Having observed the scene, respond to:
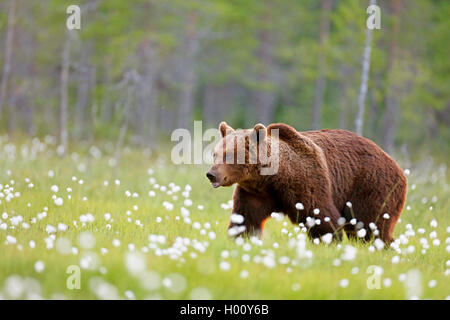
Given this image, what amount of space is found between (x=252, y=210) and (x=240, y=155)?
672mm

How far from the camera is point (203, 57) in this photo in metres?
29.1

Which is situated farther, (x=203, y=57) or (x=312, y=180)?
(x=203, y=57)

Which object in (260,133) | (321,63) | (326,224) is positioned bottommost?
(326,224)

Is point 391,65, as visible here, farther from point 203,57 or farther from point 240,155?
point 203,57

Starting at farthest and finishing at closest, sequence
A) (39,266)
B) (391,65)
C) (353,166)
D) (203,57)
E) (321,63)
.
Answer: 1. (203,57)
2. (321,63)
3. (391,65)
4. (353,166)
5. (39,266)

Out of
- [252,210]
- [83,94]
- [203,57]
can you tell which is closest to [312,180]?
[252,210]

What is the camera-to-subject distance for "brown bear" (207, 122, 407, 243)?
5.55 meters

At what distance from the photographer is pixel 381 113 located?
23.7 meters

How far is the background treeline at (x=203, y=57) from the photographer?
55.4ft

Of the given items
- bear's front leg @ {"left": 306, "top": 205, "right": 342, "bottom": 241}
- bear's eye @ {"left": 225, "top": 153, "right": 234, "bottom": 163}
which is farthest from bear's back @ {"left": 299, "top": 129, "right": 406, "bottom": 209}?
bear's eye @ {"left": 225, "top": 153, "right": 234, "bottom": 163}

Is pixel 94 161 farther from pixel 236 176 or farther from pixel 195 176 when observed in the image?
pixel 236 176

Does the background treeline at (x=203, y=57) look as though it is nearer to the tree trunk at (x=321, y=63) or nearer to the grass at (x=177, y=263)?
the tree trunk at (x=321, y=63)

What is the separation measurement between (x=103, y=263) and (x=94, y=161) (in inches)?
335
